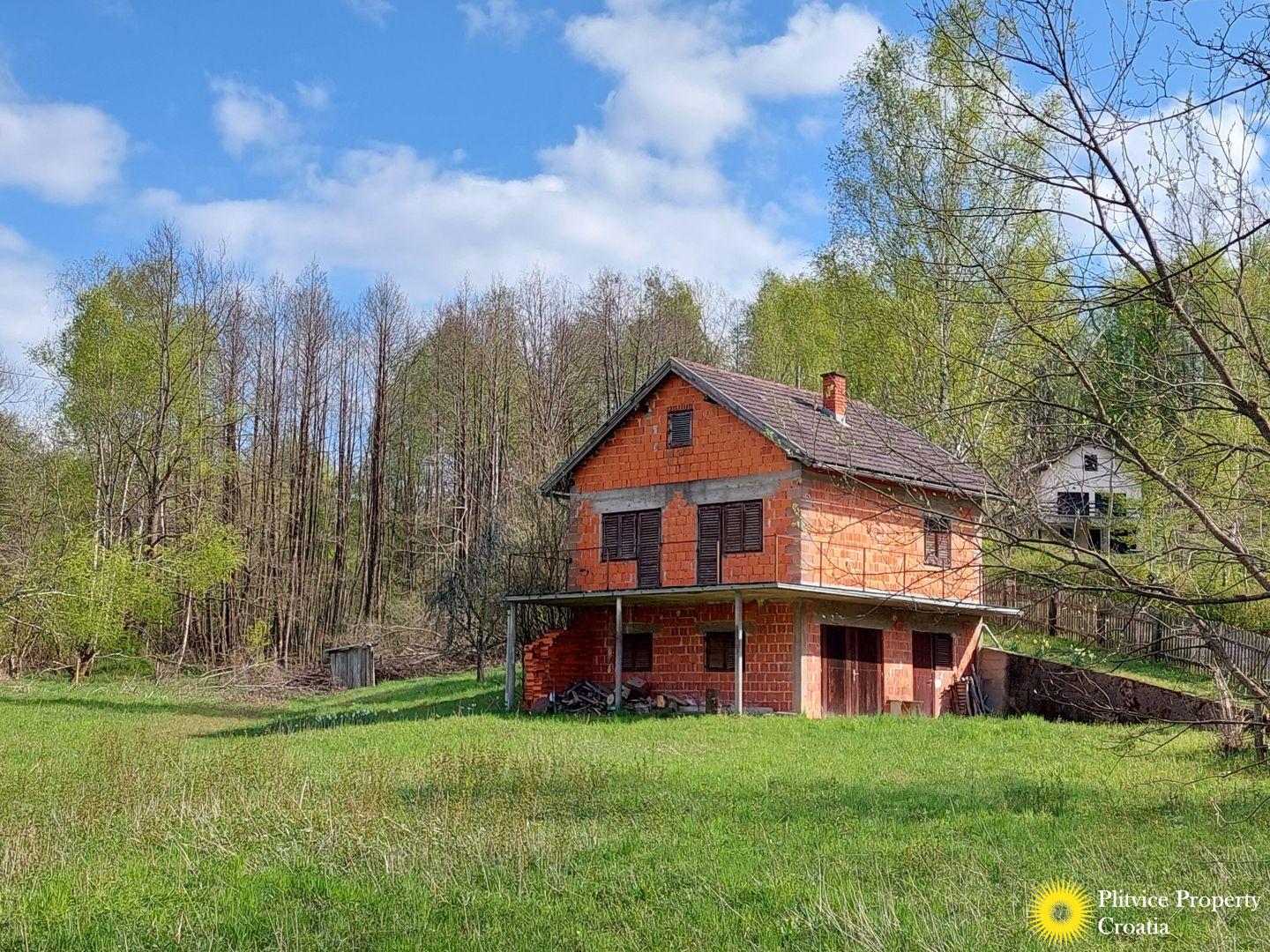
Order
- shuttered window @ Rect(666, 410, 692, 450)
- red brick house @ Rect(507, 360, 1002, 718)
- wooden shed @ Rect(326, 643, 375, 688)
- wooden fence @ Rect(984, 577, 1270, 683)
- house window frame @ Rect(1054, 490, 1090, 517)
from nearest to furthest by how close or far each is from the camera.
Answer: wooden fence @ Rect(984, 577, 1270, 683) → house window frame @ Rect(1054, 490, 1090, 517) → red brick house @ Rect(507, 360, 1002, 718) → shuttered window @ Rect(666, 410, 692, 450) → wooden shed @ Rect(326, 643, 375, 688)

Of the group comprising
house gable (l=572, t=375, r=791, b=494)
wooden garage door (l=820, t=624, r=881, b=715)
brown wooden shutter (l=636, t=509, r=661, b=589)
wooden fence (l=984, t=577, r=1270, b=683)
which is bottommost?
wooden garage door (l=820, t=624, r=881, b=715)

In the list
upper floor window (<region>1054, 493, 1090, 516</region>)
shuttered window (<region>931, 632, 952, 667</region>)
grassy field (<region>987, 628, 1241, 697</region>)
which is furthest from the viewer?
shuttered window (<region>931, 632, 952, 667</region>)

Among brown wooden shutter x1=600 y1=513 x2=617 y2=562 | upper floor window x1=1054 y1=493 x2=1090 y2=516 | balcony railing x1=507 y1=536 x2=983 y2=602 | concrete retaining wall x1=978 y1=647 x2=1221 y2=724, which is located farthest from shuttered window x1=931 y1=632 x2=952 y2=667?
upper floor window x1=1054 y1=493 x2=1090 y2=516

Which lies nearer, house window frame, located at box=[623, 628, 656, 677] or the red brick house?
the red brick house

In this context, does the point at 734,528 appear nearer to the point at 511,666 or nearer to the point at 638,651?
the point at 638,651

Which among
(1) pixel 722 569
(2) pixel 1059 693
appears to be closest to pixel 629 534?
(1) pixel 722 569

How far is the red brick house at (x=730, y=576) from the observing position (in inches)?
982

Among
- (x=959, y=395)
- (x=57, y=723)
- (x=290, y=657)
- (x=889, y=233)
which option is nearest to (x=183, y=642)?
(x=290, y=657)

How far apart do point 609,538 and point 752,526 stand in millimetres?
3980

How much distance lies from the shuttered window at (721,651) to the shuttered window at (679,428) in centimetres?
427

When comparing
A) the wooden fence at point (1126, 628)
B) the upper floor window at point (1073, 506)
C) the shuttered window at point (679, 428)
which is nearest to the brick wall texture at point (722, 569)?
the shuttered window at point (679, 428)

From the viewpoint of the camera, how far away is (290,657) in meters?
45.4

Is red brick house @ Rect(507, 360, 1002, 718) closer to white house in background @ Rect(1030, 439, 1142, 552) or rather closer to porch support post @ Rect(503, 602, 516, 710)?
porch support post @ Rect(503, 602, 516, 710)

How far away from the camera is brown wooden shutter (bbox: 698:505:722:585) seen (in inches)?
1024
